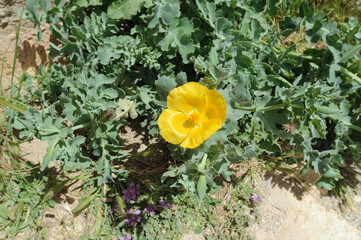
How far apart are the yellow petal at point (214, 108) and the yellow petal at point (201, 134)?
0.09ft

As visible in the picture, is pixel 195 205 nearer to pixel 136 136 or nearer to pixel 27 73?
pixel 136 136

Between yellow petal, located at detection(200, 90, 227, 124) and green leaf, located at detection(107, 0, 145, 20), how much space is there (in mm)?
1065

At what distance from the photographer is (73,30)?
238cm

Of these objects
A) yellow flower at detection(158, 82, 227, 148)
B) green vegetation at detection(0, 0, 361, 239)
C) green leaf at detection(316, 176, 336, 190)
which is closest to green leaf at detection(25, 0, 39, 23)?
green vegetation at detection(0, 0, 361, 239)

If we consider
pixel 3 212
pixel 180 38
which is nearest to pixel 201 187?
pixel 180 38

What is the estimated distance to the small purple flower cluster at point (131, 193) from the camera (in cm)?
280

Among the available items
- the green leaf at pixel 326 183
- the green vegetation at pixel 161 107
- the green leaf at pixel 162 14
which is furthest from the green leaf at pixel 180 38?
the green leaf at pixel 326 183

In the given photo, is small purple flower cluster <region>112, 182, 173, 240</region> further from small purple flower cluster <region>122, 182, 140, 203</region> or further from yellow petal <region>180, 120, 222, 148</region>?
yellow petal <region>180, 120, 222, 148</region>

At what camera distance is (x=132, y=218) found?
275cm

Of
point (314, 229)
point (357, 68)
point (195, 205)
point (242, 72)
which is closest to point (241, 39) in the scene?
point (242, 72)

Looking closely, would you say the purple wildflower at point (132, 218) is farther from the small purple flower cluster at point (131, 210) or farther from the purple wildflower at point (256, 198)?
the purple wildflower at point (256, 198)

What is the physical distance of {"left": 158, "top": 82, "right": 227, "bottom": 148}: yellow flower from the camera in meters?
1.76

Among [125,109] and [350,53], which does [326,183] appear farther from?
[125,109]

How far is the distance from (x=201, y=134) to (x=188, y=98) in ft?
0.85
